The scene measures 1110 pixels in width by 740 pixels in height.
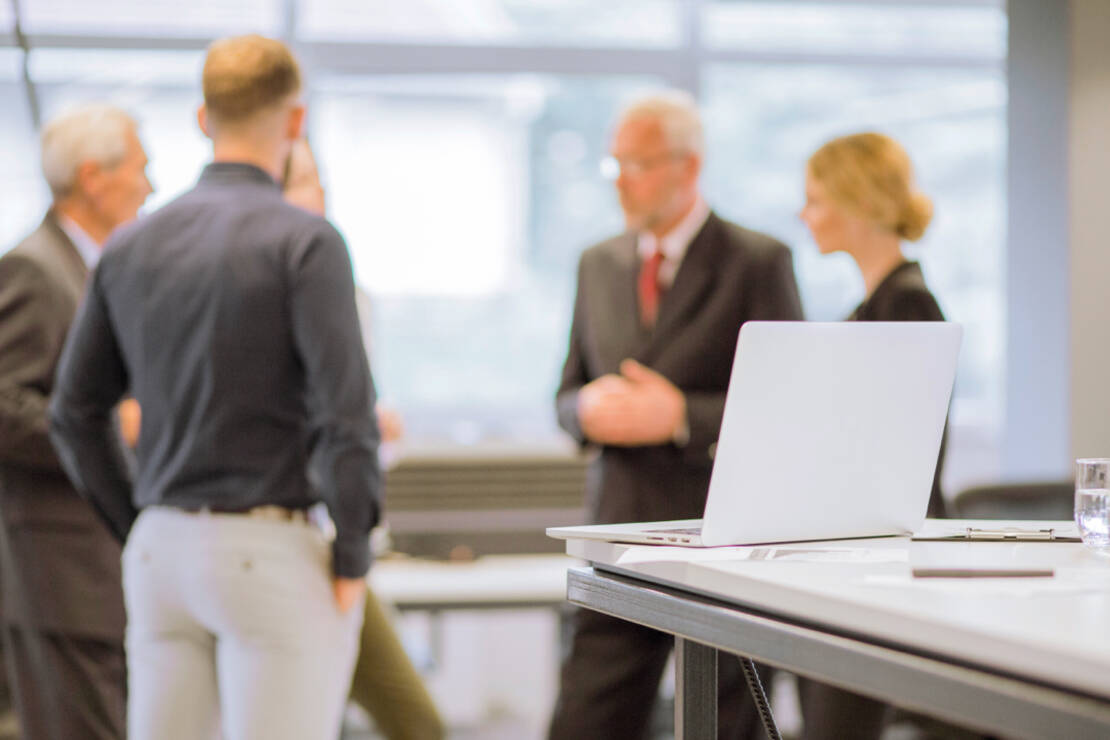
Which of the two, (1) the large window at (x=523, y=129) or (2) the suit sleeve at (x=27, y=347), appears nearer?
(2) the suit sleeve at (x=27, y=347)

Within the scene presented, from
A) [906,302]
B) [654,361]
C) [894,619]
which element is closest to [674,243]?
[654,361]

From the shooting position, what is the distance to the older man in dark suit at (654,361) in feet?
7.73

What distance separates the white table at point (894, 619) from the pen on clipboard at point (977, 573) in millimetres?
11

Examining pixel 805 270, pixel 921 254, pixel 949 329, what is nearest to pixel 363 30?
pixel 805 270

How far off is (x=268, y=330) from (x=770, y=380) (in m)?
0.78

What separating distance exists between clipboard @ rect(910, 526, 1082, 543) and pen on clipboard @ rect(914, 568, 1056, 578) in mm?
320

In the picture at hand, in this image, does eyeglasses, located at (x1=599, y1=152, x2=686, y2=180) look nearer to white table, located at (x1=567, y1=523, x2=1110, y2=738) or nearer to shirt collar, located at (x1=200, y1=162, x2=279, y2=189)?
shirt collar, located at (x1=200, y1=162, x2=279, y2=189)

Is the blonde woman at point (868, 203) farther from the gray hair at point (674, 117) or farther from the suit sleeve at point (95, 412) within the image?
the suit sleeve at point (95, 412)

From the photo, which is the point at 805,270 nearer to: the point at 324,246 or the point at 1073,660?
the point at 324,246

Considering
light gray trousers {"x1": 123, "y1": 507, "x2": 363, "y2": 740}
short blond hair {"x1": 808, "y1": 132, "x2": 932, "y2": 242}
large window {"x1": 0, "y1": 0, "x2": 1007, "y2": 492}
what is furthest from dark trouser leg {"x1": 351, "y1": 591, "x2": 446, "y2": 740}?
large window {"x1": 0, "y1": 0, "x2": 1007, "y2": 492}

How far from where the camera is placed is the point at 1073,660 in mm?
802

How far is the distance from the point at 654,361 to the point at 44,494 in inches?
46.2

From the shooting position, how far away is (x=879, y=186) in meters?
2.49

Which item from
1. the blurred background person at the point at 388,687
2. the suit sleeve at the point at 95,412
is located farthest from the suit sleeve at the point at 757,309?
the suit sleeve at the point at 95,412
